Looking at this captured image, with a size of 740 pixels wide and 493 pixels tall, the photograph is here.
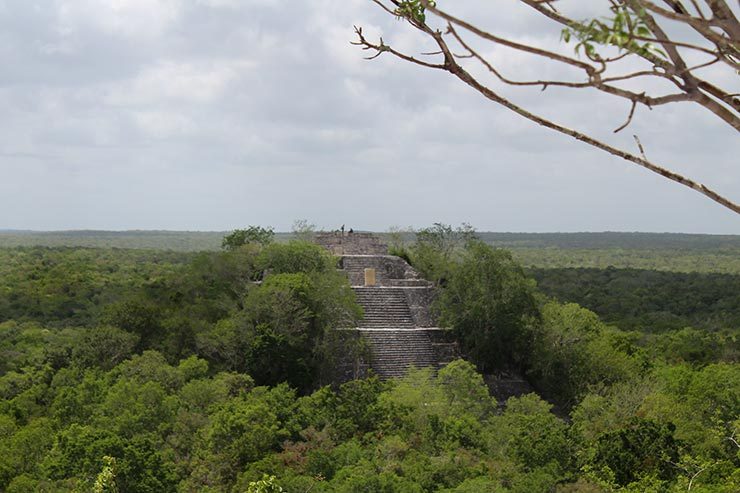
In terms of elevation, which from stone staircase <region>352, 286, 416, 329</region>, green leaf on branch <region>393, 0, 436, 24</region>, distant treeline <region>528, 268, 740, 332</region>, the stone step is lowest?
distant treeline <region>528, 268, 740, 332</region>

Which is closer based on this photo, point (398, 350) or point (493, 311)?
point (493, 311)

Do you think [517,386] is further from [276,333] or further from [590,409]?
[276,333]

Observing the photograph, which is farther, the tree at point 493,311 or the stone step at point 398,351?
the stone step at point 398,351

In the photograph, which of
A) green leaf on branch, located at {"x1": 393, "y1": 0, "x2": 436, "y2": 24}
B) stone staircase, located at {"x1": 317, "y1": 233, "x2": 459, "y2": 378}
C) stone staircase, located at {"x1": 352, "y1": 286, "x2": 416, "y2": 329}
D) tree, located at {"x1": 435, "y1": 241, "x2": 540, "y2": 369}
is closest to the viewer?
green leaf on branch, located at {"x1": 393, "y1": 0, "x2": 436, "y2": 24}

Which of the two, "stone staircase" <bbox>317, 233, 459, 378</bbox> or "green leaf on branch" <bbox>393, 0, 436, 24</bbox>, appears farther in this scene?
"stone staircase" <bbox>317, 233, 459, 378</bbox>

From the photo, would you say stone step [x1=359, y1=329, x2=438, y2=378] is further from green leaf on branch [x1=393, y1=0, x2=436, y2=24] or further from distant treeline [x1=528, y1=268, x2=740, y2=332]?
distant treeline [x1=528, y1=268, x2=740, y2=332]

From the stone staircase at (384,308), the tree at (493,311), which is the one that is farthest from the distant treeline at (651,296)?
the tree at (493,311)

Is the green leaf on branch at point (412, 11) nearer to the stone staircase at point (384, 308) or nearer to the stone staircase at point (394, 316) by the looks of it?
the stone staircase at point (394, 316)

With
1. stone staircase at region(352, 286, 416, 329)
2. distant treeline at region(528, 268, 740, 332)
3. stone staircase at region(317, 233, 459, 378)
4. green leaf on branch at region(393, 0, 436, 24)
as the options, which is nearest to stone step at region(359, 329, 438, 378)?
stone staircase at region(317, 233, 459, 378)

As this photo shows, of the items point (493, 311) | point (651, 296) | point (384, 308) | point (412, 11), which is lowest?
point (651, 296)

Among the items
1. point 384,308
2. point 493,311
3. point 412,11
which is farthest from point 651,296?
point 412,11

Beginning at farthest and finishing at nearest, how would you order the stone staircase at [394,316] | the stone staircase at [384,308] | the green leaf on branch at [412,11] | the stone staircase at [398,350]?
the stone staircase at [384,308], the stone staircase at [394,316], the stone staircase at [398,350], the green leaf on branch at [412,11]

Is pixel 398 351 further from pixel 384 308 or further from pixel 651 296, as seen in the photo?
pixel 651 296

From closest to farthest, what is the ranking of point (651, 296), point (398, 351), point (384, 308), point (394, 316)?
1. point (398, 351)
2. point (394, 316)
3. point (384, 308)
4. point (651, 296)
